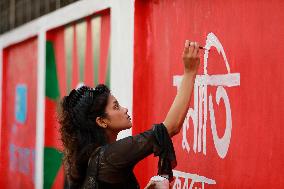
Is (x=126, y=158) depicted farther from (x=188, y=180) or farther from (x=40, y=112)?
(x=40, y=112)

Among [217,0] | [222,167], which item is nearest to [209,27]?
[217,0]

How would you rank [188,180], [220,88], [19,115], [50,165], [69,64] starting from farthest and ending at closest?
[19,115] < [50,165] < [69,64] < [188,180] < [220,88]

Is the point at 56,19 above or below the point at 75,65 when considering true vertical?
above

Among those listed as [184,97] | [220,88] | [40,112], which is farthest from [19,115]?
[184,97]

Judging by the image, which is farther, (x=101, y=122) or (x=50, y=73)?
(x=50, y=73)

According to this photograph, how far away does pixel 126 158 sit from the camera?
281 cm

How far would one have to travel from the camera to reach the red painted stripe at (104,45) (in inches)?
204

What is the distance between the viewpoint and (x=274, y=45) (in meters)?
3.18

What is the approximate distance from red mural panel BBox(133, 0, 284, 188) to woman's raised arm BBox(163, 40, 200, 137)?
0.46 metres

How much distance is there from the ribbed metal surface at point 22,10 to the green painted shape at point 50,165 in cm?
135

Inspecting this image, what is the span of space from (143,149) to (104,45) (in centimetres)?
256

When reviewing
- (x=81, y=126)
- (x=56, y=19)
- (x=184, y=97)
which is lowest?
(x=81, y=126)

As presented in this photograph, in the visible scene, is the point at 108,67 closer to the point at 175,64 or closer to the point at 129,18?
the point at 129,18

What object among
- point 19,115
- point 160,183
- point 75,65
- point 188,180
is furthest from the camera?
point 19,115
